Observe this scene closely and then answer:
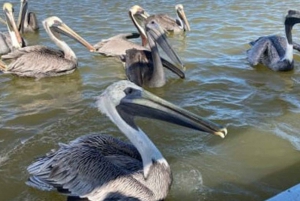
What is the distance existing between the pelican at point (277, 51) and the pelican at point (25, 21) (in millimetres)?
4573

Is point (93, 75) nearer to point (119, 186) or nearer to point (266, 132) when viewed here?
point (266, 132)

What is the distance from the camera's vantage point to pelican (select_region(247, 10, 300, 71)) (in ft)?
22.1

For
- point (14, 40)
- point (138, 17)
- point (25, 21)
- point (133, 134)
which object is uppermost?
point (133, 134)

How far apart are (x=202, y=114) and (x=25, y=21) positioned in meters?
5.38

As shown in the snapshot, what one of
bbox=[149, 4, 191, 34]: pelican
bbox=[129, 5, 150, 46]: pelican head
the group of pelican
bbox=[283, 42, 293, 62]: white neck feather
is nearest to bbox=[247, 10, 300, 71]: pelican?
bbox=[283, 42, 293, 62]: white neck feather

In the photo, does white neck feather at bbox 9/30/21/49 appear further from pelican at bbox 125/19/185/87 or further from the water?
pelican at bbox 125/19/185/87

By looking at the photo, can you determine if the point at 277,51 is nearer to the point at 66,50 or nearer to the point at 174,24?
the point at 174,24

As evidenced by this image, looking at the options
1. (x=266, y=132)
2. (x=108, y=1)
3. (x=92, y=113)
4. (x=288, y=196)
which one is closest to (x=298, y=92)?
(x=266, y=132)

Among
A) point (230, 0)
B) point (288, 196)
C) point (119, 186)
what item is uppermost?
point (288, 196)

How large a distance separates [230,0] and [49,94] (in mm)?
7219

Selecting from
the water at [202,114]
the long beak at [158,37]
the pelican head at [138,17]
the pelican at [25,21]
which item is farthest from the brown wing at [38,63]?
the pelican at [25,21]

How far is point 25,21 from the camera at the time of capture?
9242 millimetres

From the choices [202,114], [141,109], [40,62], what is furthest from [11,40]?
[141,109]

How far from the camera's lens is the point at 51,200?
3756mm
